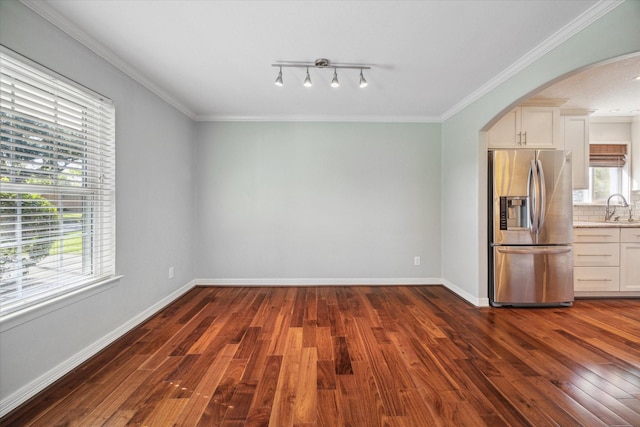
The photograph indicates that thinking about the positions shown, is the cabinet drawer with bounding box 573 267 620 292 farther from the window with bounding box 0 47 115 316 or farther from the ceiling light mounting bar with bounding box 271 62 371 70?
the window with bounding box 0 47 115 316

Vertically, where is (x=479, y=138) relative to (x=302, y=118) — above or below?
below

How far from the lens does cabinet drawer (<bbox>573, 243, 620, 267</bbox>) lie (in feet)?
11.6

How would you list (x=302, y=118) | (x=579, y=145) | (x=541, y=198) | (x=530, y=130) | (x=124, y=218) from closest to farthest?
(x=124, y=218), (x=541, y=198), (x=530, y=130), (x=579, y=145), (x=302, y=118)

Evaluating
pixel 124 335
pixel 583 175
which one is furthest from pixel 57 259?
pixel 583 175

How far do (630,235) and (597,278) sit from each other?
2.22 feet

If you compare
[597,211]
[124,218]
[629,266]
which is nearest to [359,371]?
[124,218]

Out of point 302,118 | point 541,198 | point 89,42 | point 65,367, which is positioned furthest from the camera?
point 302,118

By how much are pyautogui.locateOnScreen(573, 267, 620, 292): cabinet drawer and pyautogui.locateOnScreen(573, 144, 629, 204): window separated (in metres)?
1.36

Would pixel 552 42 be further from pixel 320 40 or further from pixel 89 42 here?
pixel 89 42

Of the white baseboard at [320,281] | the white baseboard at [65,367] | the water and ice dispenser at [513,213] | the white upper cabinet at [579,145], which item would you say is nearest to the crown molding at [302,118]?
the water and ice dispenser at [513,213]

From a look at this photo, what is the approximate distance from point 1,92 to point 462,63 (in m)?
3.45

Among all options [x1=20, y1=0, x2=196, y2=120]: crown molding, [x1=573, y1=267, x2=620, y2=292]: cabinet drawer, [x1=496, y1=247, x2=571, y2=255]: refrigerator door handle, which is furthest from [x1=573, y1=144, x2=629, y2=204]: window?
[x1=20, y1=0, x2=196, y2=120]: crown molding

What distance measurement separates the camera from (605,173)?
442 centimetres

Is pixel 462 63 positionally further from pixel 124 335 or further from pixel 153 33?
pixel 124 335
